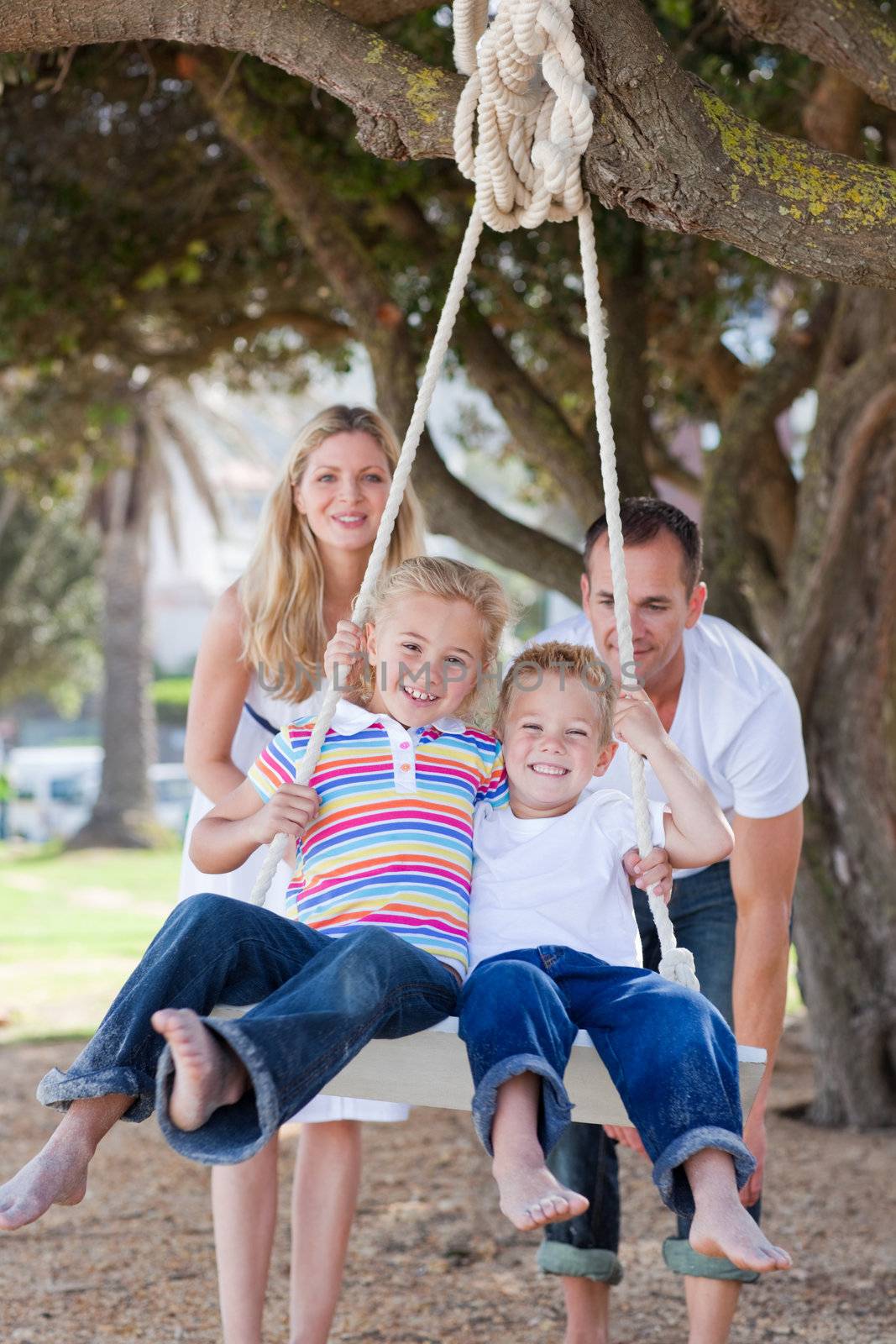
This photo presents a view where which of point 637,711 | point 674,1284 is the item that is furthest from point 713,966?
point 674,1284

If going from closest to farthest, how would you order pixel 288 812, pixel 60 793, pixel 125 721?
1. pixel 288 812
2. pixel 125 721
3. pixel 60 793

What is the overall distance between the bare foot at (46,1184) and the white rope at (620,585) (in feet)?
3.13

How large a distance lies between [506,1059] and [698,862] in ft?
1.83

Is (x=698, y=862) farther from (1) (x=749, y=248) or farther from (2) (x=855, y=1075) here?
(2) (x=855, y=1075)

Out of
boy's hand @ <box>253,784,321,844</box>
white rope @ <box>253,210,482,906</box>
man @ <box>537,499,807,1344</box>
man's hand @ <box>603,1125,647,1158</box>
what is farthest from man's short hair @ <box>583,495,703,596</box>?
man's hand @ <box>603,1125,647,1158</box>

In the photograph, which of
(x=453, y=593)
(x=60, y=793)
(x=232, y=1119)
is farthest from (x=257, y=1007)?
(x=60, y=793)

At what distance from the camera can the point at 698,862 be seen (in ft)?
8.11

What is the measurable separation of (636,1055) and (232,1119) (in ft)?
1.97

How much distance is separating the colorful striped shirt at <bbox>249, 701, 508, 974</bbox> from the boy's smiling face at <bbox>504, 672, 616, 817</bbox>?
0.06m

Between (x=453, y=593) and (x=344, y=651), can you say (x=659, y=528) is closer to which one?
(x=453, y=593)

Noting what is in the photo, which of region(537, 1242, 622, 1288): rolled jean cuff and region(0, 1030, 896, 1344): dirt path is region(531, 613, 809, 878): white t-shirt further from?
region(0, 1030, 896, 1344): dirt path

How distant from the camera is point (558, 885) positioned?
2.46 metres

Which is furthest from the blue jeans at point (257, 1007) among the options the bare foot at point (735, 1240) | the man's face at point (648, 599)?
the man's face at point (648, 599)

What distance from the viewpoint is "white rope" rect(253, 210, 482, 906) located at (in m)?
2.39
